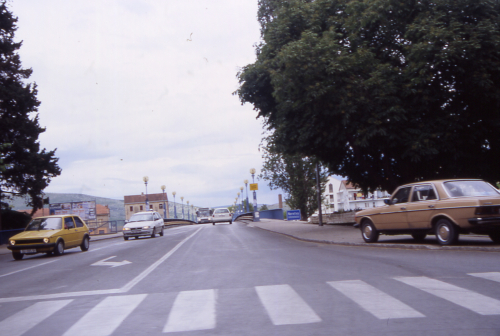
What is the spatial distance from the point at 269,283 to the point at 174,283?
1.84 meters

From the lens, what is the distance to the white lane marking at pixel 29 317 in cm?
592

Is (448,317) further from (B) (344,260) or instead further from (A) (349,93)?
(A) (349,93)

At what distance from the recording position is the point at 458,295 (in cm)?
664

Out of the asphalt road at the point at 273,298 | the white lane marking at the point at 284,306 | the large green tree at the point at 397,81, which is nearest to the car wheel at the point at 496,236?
the asphalt road at the point at 273,298

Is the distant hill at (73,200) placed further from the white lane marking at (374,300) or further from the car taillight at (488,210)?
the white lane marking at (374,300)

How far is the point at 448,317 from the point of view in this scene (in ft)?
18.1

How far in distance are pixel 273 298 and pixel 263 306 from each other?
1.76ft

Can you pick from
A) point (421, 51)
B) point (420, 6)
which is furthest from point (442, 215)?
point (420, 6)

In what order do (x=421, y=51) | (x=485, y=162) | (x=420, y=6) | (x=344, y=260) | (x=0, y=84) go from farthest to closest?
(x=0, y=84)
(x=485, y=162)
(x=420, y=6)
(x=421, y=51)
(x=344, y=260)

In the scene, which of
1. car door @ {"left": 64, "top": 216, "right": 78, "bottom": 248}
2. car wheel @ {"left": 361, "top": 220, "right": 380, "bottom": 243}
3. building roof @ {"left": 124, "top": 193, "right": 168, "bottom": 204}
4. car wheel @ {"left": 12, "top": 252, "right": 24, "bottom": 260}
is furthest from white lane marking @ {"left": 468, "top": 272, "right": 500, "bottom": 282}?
building roof @ {"left": 124, "top": 193, "right": 168, "bottom": 204}

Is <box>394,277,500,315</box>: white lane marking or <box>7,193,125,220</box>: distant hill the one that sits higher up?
<box>7,193,125,220</box>: distant hill

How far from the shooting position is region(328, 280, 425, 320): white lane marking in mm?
5766

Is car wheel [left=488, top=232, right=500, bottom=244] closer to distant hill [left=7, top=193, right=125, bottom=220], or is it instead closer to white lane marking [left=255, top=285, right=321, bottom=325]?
white lane marking [left=255, top=285, right=321, bottom=325]

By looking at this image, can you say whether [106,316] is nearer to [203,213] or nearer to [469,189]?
[469,189]
